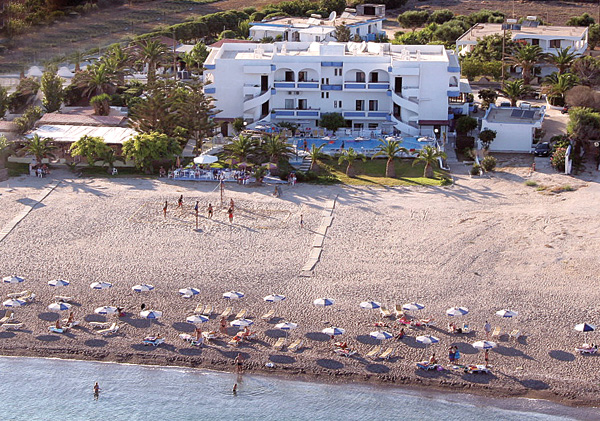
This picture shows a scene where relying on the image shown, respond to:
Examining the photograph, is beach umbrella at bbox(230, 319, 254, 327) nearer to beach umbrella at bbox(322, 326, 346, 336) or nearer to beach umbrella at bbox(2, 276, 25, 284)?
beach umbrella at bbox(322, 326, 346, 336)

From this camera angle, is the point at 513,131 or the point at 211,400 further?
the point at 513,131

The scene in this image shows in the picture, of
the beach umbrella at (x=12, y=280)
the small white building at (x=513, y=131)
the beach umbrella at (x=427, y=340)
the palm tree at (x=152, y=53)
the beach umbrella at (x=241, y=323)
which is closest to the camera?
the beach umbrella at (x=427, y=340)

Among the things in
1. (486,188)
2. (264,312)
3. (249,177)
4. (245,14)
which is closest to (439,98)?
(486,188)

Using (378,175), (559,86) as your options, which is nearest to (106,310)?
(378,175)

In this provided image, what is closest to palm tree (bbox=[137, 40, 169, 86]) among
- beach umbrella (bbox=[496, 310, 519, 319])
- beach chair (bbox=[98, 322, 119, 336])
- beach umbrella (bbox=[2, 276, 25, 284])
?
beach umbrella (bbox=[2, 276, 25, 284])

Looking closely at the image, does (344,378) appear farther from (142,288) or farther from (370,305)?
(142,288)

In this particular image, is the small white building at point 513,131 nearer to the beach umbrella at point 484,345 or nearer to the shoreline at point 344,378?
the beach umbrella at point 484,345

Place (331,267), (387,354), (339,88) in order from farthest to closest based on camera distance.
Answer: (339,88) → (331,267) → (387,354)

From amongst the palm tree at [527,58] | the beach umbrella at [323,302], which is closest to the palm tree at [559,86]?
the palm tree at [527,58]
